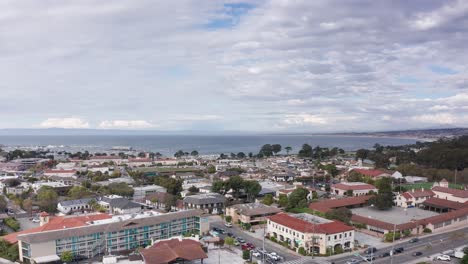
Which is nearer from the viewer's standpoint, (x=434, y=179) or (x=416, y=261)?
(x=416, y=261)

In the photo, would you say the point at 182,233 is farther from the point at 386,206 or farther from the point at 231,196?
the point at 386,206

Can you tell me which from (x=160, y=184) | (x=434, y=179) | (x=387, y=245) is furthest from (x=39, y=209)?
(x=434, y=179)

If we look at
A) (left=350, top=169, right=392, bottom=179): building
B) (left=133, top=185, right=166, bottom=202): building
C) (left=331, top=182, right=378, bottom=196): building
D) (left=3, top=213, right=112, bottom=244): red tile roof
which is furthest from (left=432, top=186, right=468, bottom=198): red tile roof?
(left=3, top=213, right=112, bottom=244): red tile roof

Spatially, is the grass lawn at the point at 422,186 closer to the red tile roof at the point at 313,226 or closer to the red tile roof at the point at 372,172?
the red tile roof at the point at 372,172

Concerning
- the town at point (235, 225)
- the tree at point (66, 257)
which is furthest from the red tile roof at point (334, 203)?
the tree at point (66, 257)

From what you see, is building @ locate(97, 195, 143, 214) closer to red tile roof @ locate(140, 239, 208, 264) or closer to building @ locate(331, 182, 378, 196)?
red tile roof @ locate(140, 239, 208, 264)

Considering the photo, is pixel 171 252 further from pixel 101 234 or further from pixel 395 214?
pixel 395 214
